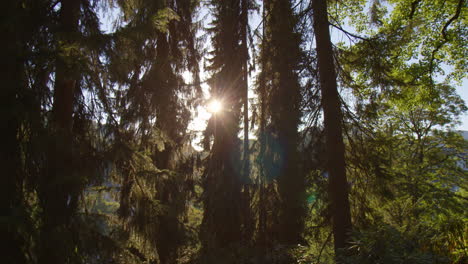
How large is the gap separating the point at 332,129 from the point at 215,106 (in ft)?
16.9

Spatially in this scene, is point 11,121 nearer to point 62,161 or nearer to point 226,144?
point 62,161

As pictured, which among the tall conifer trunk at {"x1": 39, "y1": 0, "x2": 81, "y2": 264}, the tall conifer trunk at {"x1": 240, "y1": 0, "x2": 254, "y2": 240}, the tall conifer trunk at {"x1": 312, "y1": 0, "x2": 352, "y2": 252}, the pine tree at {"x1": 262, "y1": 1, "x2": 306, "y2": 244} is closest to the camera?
the tall conifer trunk at {"x1": 39, "y1": 0, "x2": 81, "y2": 264}

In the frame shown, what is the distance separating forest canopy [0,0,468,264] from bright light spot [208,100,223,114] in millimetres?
83

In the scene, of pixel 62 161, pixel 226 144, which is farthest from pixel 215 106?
pixel 62 161

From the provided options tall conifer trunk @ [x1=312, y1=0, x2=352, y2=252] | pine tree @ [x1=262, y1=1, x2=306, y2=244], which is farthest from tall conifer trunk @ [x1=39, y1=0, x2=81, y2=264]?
tall conifer trunk @ [x1=312, y1=0, x2=352, y2=252]

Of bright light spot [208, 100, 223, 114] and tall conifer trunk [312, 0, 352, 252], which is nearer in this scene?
tall conifer trunk [312, 0, 352, 252]

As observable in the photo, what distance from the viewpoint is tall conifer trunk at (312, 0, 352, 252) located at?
5.61 m

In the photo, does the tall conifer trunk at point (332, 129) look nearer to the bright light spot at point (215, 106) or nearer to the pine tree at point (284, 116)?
the pine tree at point (284, 116)

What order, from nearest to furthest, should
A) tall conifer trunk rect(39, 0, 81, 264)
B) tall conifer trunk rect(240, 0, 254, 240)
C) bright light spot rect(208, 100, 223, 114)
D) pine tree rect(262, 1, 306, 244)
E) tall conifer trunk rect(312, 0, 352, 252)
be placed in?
tall conifer trunk rect(39, 0, 81, 264)
tall conifer trunk rect(312, 0, 352, 252)
pine tree rect(262, 1, 306, 244)
tall conifer trunk rect(240, 0, 254, 240)
bright light spot rect(208, 100, 223, 114)

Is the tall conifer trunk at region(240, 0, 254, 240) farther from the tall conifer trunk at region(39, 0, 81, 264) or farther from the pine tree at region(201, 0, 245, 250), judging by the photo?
the tall conifer trunk at region(39, 0, 81, 264)

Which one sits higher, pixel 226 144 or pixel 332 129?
pixel 226 144

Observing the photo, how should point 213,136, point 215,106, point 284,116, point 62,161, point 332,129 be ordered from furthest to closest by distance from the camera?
1. point 213,136
2. point 215,106
3. point 284,116
4. point 332,129
5. point 62,161

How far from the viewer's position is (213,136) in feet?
37.9

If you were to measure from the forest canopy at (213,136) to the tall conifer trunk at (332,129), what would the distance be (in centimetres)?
3
